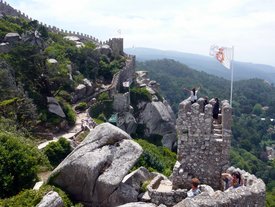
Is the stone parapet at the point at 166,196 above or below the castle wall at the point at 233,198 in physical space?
below

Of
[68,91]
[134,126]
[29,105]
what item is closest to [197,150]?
[29,105]

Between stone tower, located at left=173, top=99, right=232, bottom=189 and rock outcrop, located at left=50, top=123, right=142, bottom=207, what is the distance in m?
1.95

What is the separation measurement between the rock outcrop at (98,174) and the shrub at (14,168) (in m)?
2.00

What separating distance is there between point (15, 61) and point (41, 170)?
19013mm

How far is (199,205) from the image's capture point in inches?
400

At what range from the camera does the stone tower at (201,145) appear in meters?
15.1

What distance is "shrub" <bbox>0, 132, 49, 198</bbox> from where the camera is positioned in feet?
54.8

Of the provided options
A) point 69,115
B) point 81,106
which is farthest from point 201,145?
point 81,106

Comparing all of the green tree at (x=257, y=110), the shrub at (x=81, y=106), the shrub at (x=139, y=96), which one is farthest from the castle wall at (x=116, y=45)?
the green tree at (x=257, y=110)

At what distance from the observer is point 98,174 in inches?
612

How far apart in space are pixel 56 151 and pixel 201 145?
1295 cm

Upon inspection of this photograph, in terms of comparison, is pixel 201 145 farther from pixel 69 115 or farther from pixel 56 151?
pixel 69 115

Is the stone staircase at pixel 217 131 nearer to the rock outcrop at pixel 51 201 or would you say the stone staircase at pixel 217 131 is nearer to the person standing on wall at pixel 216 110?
the person standing on wall at pixel 216 110

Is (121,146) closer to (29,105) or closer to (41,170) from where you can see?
(41,170)
